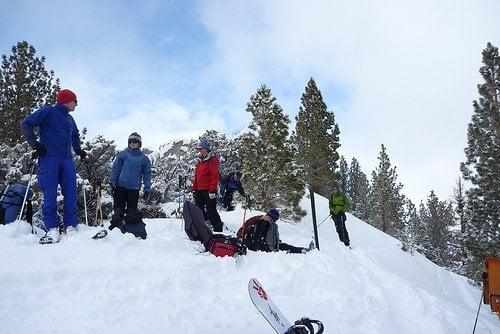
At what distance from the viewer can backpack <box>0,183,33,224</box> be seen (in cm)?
712

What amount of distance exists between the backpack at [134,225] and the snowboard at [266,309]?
4058 millimetres

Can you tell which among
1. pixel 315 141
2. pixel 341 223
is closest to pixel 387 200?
pixel 315 141

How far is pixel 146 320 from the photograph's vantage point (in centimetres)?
400

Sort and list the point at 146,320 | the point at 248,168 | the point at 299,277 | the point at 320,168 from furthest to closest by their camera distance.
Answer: the point at 320,168 → the point at 248,168 → the point at 299,277 → the point at 146,320

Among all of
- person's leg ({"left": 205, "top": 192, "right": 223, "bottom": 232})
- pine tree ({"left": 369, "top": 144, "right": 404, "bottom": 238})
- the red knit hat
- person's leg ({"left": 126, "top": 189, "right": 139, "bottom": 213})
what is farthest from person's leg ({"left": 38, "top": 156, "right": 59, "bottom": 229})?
pine tree ({"left": 369, "top": 144, "right": 404, "bottom": 238})

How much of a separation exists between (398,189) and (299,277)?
38895mm

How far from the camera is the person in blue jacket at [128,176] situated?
758cm

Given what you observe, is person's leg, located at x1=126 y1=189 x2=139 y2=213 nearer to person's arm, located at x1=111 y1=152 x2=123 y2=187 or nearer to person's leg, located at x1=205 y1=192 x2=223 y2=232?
person's arm, located at x1=111 y1=152 x2=123 y2=187

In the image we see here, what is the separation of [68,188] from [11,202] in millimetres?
1666

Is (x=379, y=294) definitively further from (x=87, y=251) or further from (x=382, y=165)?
(x=382, y=165)

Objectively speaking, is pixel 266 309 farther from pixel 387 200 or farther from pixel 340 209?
pixel 387 200

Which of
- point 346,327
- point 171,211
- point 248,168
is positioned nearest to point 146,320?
point 346,327

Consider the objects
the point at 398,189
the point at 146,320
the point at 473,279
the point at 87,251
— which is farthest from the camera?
the point at 398,189

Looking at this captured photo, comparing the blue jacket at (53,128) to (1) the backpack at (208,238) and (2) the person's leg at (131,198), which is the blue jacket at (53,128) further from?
(1) the backpack at (208,238)
